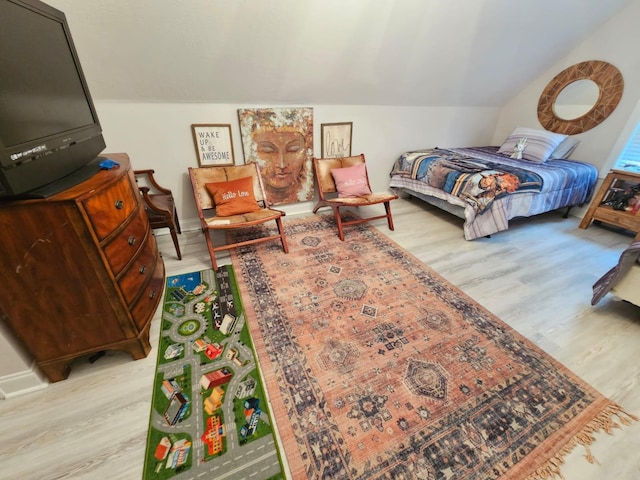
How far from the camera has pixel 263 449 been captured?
3.59ft

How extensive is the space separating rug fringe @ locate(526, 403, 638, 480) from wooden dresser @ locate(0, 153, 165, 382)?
1940 mm

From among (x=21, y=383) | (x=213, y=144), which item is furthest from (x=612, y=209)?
(x=21, y=383)

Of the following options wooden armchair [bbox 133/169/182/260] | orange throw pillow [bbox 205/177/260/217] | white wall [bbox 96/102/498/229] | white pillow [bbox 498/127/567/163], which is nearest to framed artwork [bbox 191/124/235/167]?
white wall [bbox 96/102/498/229]

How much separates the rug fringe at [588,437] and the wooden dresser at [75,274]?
194cm

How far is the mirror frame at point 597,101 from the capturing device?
9.41ft

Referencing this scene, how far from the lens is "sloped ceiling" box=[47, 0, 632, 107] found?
1796mm

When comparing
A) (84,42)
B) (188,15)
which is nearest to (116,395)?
(84,42)

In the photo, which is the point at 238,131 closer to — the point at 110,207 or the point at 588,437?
the point at 110,207

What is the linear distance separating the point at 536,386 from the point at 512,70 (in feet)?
11.7

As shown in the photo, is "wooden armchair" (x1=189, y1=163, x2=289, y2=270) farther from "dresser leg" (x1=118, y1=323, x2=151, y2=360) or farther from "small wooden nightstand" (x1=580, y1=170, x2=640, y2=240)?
"small wooden nightstand" (x1=580, y1=170, x2=640, y2=240)

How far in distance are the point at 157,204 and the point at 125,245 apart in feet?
3.37

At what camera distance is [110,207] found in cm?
127

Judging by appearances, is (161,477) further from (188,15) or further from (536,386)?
(188,15)

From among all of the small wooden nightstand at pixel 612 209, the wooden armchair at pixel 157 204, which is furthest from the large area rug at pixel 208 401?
the small wooden nightstand at pixel 612 209
